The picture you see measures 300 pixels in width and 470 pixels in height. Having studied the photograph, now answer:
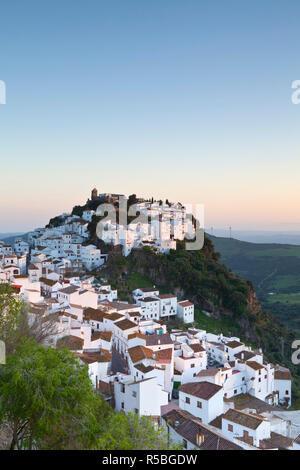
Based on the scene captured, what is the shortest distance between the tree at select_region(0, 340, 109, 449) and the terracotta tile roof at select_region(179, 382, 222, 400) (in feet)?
31.1

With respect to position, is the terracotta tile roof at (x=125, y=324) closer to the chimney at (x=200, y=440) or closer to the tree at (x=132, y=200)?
Answer: the chimney at (x=200, y=440)

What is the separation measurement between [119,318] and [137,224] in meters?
26.6

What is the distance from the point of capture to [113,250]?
152 ft

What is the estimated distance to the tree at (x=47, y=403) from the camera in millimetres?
8617

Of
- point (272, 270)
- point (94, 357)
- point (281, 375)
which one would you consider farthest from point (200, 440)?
point (272, 270)

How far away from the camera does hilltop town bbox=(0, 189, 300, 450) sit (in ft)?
50.3

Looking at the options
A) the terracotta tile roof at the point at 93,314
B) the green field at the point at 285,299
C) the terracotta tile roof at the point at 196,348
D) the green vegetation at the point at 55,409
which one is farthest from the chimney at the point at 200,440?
the green field at the point at 285,299

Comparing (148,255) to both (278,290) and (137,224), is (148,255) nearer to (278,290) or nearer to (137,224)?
(137,224)

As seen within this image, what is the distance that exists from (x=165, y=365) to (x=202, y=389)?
306 centimetres

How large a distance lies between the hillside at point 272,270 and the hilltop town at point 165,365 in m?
32.4

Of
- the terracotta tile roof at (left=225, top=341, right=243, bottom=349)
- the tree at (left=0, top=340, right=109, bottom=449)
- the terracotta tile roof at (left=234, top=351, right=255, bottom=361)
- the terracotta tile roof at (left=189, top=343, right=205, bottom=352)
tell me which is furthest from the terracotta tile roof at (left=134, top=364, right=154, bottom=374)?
the terracotta tile roof at (left=225, top=341, right=243, bottom=349)

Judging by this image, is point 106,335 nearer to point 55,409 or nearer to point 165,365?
point 165,365

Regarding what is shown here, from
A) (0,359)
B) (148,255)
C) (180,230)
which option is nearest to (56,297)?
(148,255)

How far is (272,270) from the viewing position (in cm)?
9625
